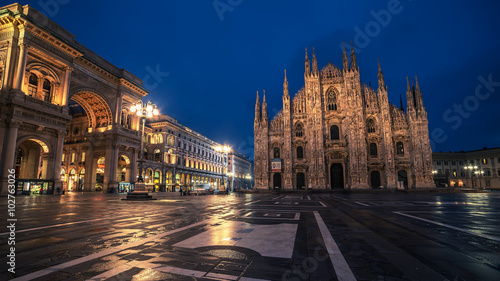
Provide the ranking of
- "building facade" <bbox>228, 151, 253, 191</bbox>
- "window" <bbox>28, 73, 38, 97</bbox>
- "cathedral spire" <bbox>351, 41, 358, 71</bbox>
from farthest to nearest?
"building facade" <bbox>228, 151, 253, 191</bbox> → "cathedral spire" <bbox>351, 41, 358, 71</bbox> → "window" <bbox>28, 73, 38, 97</bbox>

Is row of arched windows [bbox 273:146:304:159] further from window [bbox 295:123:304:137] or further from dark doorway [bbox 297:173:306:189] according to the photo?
dark doorway [bbox 297:173:306:189]

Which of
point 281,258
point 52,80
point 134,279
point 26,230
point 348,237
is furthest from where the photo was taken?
point 52,80

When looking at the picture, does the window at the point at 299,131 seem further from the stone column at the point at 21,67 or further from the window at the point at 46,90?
the stone column at the point at 21,67

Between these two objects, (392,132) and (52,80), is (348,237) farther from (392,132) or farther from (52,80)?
(392,132)

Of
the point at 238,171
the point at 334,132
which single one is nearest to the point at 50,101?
the point at 334,132

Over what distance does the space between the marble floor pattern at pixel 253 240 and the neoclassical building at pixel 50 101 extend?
25407 millimetres

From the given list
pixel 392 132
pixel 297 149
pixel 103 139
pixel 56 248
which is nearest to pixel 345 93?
pixel 392 132

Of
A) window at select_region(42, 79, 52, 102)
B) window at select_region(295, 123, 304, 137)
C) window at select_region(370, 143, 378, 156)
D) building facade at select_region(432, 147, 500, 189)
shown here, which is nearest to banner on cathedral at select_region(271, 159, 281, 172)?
window at select_region(295, 123, 304, 137)

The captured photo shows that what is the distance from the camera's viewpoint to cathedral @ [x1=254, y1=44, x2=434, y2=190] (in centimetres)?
4131

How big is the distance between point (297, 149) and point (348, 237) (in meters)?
41.6

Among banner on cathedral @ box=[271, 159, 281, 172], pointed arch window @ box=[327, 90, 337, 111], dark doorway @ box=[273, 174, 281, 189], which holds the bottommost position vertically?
dark doorway @ box=[273, 174, 281, 189]

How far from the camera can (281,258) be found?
3.06 m

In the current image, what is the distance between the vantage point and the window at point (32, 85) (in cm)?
2452

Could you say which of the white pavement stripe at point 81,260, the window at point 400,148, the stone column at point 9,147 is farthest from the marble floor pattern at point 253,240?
the window at point 400,148
